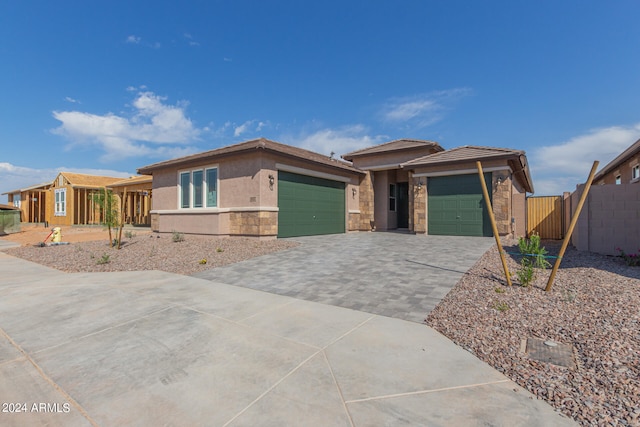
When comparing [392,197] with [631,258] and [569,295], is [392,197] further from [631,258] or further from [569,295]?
[569,295]

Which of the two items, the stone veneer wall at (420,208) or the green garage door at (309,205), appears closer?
the green garage door at (309,205)

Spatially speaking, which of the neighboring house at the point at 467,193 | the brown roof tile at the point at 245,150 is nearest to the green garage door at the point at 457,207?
the neighboring house at the point at 467,193

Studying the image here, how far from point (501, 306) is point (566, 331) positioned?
825 mm

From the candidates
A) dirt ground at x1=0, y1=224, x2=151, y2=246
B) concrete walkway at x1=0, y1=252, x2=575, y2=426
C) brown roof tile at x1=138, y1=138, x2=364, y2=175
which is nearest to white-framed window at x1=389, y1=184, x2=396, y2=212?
brown roof tile at x1=138, y1=138, x2=364, y2=175

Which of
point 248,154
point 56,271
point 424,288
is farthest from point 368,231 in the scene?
point 56,271

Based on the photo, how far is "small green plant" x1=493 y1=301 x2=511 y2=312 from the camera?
4345mm

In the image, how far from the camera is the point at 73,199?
2438 cm

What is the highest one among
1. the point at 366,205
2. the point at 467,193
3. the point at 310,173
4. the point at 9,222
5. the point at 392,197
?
the point at 310,173

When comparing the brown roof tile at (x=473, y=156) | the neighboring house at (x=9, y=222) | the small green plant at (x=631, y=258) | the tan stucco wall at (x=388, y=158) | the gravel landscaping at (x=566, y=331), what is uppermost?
the tan stucco wall at (x=388, y=158)

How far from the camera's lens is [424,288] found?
18.3 ft


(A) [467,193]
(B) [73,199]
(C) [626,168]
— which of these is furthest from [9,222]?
(C) [626,168]

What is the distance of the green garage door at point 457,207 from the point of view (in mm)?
13414

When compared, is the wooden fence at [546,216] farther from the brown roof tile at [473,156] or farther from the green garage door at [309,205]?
the green garage door at [309,205]

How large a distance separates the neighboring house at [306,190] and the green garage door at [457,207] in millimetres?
41
